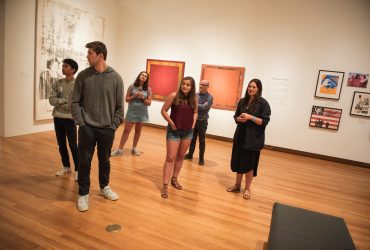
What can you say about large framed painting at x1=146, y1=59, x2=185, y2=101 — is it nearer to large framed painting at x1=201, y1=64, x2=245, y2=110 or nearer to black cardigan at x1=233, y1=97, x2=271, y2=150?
large framed painting at x1=201, y1=64, x2=245, y2=110

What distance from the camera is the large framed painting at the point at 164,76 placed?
26.2 ft

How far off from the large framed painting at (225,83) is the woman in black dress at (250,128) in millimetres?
3778

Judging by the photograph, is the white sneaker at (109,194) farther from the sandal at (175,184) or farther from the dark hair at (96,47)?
the dark hair at (96,47)

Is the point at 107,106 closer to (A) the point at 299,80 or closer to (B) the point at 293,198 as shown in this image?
(B) the point at 293,198

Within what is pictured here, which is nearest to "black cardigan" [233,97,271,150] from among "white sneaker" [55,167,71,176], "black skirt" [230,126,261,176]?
"black skirt" [230,126,261,176]

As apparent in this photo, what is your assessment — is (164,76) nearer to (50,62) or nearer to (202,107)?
(50,62)

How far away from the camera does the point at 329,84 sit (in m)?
6.48

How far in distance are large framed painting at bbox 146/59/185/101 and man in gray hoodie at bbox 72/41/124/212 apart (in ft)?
16.9

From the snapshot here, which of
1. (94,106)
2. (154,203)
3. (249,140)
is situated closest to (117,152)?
(154,203)

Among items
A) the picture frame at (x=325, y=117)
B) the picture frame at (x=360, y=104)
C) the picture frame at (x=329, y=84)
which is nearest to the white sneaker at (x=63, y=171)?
the picture frame at (x=325, y=117)

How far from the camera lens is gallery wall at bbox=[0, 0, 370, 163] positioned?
5.70 m

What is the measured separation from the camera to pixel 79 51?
7.07 metres

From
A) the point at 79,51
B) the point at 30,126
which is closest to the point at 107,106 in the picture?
the point at 30,126

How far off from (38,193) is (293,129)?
587 cm
